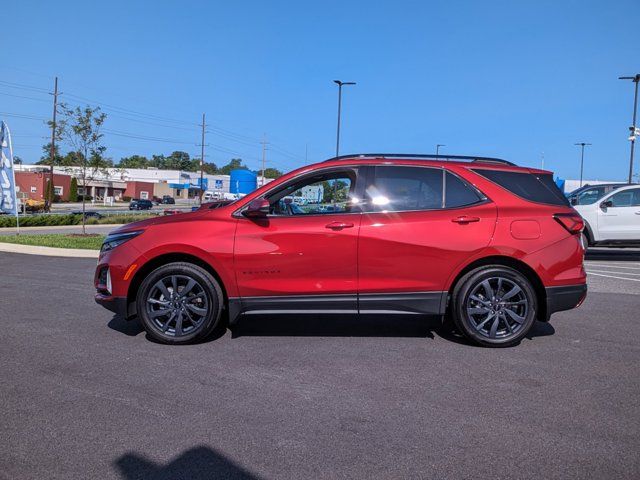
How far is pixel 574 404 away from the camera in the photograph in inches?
151

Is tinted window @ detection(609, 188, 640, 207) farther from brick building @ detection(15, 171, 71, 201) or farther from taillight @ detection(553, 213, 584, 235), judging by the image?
brick building @ detection(15, 171, 71, 201)

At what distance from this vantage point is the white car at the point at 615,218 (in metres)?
12.8

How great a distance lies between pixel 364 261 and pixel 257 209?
114 centimetres

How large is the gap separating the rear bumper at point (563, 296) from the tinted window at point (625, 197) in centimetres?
906

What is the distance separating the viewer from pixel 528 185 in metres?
5.42

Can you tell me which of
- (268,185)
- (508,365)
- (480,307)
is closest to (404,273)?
(480,307)

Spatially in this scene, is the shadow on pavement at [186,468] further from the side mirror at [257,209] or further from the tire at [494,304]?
the tire at [494,304]

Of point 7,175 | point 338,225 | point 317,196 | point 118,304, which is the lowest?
point 118,304

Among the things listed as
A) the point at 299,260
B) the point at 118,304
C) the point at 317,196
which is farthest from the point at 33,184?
the point at 299,260

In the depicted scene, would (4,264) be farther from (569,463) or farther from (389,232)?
(569,463)

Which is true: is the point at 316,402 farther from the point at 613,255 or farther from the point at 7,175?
the point at 7,175

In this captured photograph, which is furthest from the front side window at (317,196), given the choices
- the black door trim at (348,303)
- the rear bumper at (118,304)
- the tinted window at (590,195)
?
the tinted window at (590,195)

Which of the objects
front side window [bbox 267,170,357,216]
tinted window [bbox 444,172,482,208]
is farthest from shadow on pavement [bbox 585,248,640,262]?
front side window [bbox 267,170,357,216]

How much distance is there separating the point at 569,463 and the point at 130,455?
97.1 inches
